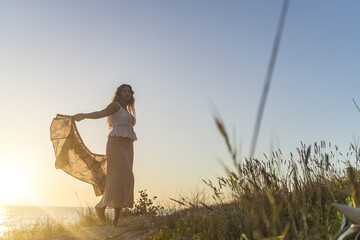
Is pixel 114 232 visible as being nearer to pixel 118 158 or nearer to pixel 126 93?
pixel 118 158

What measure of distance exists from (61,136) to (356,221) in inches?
269

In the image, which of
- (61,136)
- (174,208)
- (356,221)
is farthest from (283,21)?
(61,136)

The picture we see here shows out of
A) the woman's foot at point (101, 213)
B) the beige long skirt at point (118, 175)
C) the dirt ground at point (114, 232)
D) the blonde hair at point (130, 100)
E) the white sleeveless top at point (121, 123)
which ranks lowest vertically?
the dirt ground at point (114, 232)

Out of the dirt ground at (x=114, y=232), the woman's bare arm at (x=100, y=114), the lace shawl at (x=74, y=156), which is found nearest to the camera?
the dirt ground at (x=114, y=232)

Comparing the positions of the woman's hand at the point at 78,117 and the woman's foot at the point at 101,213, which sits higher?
the woman's hand at the point at 78,117

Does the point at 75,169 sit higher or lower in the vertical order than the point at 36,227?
higher

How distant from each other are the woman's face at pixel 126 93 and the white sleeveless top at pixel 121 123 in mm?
Result: 312

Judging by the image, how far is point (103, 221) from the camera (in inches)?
277

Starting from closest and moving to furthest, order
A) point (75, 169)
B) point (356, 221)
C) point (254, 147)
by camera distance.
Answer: point (254, 147)
point (356, 221)
point (75, 169)

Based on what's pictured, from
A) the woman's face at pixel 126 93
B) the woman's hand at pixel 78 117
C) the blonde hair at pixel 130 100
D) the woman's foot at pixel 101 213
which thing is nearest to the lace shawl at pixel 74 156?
the woman's hand at pixel 78 117

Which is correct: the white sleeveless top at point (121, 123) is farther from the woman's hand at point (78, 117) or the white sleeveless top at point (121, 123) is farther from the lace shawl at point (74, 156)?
the lace shawl at point (74, 156)

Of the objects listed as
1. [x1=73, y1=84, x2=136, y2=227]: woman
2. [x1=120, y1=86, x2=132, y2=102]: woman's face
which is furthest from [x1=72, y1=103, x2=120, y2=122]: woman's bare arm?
[x1=120, y1=86, x2=132, y2=102]: woman's face

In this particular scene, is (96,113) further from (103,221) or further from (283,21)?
(283,21)

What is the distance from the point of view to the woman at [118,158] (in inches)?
261
